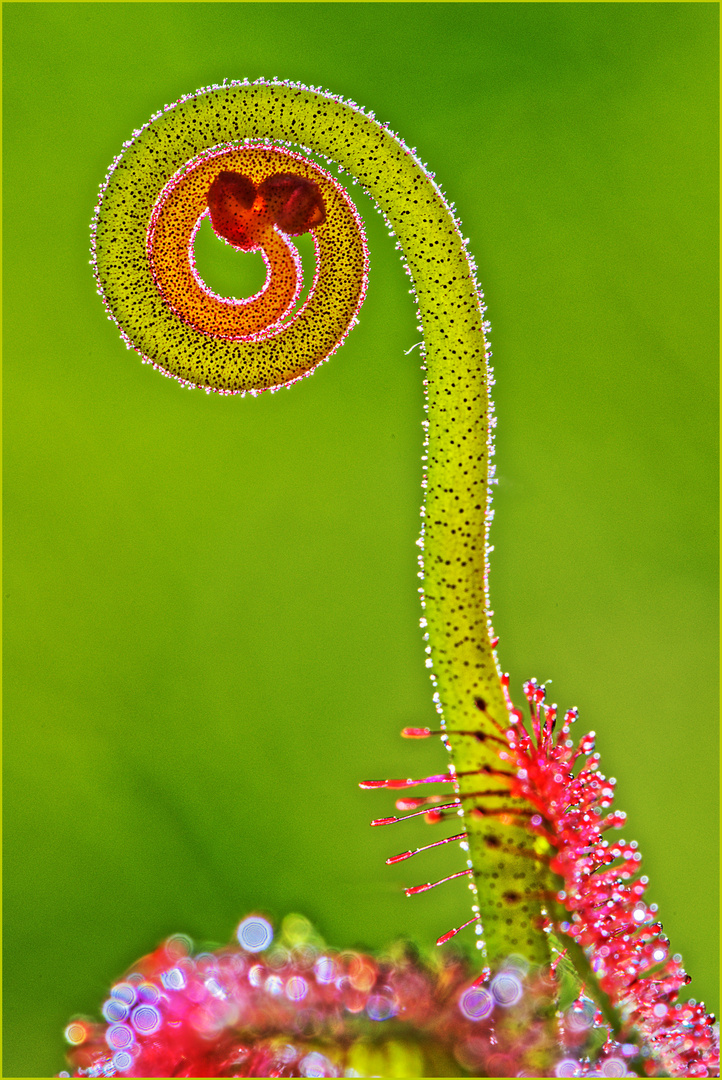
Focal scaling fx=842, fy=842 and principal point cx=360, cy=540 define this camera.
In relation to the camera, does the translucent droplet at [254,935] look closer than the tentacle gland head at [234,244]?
Yes

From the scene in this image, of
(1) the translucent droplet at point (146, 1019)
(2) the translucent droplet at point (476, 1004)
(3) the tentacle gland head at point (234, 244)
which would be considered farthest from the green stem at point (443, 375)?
(1) the translucent droplet at point (146, 1019)

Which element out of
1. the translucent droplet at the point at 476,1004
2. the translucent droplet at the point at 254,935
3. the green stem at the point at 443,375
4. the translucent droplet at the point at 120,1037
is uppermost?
the green stem at the point at 443,375

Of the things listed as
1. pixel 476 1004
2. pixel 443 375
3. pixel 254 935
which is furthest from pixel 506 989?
pixel 443 375

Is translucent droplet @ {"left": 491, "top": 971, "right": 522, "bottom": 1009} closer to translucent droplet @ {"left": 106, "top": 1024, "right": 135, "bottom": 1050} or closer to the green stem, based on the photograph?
the green stem

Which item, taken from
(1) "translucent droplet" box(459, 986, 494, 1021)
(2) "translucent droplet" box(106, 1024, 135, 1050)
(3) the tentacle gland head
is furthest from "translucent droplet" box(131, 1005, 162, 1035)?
(3) the tentacle gland head

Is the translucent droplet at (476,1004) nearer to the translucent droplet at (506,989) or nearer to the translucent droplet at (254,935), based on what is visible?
the translucent droplet at (506,989)

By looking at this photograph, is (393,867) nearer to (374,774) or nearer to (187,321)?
(374,774)

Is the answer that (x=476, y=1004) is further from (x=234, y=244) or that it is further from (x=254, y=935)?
(x=234, y=244)

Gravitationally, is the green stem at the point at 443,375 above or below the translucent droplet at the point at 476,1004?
above
